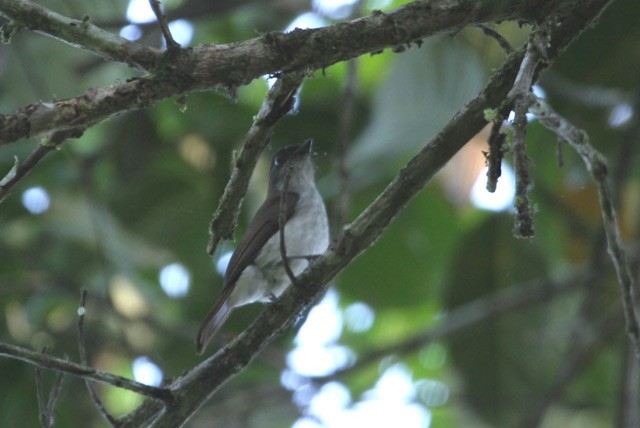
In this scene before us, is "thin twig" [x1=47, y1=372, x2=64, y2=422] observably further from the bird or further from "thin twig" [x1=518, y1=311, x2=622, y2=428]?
"thin twig" [x1=518, y1=311, x2=622, y2=428]

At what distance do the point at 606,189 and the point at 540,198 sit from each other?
4.18 m

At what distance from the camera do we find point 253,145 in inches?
111

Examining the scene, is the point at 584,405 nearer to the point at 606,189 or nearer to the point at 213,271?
the point at 213,271

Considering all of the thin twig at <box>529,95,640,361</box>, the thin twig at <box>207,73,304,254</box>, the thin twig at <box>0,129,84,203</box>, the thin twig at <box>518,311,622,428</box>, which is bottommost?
the thin twig at <box>529,95,640,361</box>

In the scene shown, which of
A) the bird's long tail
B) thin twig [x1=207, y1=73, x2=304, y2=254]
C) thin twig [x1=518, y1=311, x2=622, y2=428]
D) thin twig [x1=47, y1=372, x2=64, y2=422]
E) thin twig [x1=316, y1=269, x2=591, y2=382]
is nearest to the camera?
thin twig [x1=47, y1=372, x2=64, y2=422]

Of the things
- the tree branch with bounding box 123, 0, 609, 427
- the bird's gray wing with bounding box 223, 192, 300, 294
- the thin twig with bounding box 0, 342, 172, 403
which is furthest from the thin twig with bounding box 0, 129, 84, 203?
the bird's gray wing with bounding box 223, 192, 300, 294

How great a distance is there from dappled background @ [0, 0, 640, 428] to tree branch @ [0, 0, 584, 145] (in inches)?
114

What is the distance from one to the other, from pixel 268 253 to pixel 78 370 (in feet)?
8.96

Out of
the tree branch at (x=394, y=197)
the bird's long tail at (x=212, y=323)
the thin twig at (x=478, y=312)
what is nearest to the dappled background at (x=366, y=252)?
the thin twig at (x=478, y=312)

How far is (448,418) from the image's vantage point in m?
7.84

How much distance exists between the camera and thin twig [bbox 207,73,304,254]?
2.75m

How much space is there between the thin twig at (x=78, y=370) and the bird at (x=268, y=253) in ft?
6.06

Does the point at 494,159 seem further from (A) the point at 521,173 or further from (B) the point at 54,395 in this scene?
(B) the point at 54,395

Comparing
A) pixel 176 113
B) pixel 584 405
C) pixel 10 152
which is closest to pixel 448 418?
pixel 584 405
